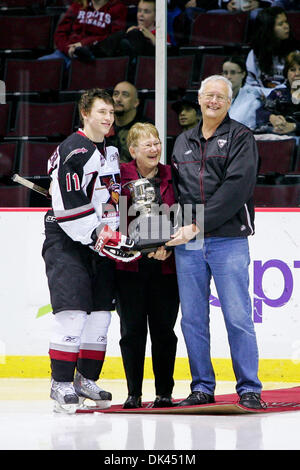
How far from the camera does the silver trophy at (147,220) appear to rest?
3.48m

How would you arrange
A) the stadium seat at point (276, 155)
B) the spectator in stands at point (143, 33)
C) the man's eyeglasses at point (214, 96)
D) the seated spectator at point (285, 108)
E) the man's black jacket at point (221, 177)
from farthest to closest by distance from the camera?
the spectator in stands at point (143, 33)
the seated spectator at point (285, 108)
the stadium seat at point (276, 155)
the man's eyeglasses at point (214, 96)
the man's black jacket at point (221, 177)

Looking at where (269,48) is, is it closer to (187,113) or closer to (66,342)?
(187,113)

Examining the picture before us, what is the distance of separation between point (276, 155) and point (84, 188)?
174cm

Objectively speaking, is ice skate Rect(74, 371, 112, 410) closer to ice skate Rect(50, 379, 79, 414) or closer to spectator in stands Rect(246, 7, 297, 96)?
ice skate Rect(50, 379, 79, 414)

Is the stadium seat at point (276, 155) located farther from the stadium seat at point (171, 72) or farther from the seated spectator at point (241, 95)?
the stadium seat at point (171, 72)

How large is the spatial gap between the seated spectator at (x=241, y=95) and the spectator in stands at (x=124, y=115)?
0.53m

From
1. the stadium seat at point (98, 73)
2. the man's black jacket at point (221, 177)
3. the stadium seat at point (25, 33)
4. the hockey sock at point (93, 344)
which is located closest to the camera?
the man's black jacket at point (221, 177)

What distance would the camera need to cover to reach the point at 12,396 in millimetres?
4203

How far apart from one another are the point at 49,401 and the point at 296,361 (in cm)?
140

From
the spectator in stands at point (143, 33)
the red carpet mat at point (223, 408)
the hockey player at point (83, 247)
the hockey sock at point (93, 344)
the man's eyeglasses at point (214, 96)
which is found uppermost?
the spectator in stands at point (143, 33)

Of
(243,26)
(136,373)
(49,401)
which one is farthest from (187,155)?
(243,26)

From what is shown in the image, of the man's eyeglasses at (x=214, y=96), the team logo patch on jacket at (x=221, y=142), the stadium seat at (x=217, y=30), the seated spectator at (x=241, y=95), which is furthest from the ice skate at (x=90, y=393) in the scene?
the stadium seat at (x=217, y=30)

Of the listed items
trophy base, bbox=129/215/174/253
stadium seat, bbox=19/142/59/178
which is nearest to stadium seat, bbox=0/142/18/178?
stadium seat, bbox=19/142/59/178

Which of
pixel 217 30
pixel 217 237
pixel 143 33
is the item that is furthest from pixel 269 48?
pixel 217 237
